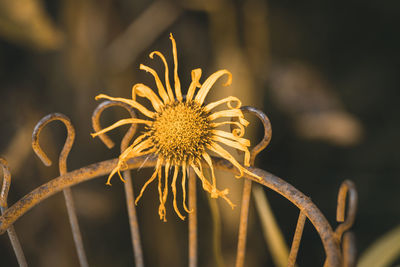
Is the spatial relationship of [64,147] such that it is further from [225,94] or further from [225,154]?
[225,94]

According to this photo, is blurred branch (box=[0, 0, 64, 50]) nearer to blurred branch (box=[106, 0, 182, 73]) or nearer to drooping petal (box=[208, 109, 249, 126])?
blurred branch (box=[106, 0, 182, 73])

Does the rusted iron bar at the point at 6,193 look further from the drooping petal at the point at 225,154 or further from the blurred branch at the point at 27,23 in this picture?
the blurred branch at the point at 27,23

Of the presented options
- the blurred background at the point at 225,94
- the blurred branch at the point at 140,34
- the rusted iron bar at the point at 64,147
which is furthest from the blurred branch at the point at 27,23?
the rusted iron bar at the point at 64,147

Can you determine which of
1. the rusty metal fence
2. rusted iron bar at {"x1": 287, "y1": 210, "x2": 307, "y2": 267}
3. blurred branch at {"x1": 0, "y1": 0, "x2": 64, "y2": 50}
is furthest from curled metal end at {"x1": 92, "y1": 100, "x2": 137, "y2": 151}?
blurred branch at {"x1": 0, "y1": 0, "x2": 64, "y2": 50}

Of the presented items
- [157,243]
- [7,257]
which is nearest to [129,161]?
[157,243]

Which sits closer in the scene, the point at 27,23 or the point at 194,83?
the point at 194,83

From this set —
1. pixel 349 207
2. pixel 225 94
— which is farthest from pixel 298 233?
pixel 225 94

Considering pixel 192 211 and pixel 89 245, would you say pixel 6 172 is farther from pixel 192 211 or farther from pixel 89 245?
pixel 89 245
